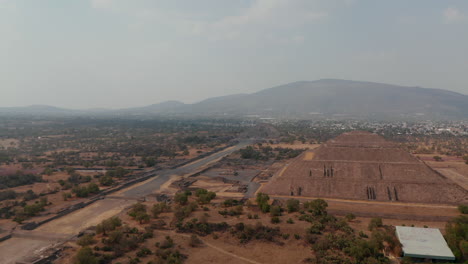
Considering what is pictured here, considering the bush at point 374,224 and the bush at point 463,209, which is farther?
the bush at point 463,209

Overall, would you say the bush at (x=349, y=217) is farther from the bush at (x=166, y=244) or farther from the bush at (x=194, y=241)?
the bush at (x=166, y=244)

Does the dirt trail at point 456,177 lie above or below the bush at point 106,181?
below

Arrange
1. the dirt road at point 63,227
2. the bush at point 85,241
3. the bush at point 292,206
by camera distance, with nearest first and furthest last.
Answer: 1. the bush at point 85,241
2. the dirt road at point 63,227
3. the bush at point 292,206

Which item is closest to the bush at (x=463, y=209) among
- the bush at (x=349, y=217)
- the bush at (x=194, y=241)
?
the bush at (x=349, y=217)

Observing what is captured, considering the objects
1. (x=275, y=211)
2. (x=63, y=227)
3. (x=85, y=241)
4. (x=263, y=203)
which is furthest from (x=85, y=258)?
(x=263, y=203)

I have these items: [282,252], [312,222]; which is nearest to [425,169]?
[312,222]

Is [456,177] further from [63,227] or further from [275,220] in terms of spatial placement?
[63,227]

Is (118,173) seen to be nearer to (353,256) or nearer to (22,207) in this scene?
(22,207)

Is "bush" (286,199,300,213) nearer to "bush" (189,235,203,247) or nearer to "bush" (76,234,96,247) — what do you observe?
"bush" (189,235,203,247)

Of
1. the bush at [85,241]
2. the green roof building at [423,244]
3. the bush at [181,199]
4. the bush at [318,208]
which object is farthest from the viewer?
the bush at [181,199]
